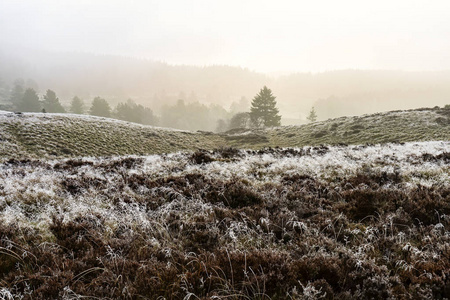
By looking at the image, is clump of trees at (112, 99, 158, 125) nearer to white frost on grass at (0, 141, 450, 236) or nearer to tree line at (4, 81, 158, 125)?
tree line at (4, 81, 158, 125)

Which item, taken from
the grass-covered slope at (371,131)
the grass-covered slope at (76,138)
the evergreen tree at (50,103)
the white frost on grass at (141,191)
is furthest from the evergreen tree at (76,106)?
the white frost on grass at (141,191)

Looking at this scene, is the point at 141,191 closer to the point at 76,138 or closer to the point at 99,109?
the point at 76,138

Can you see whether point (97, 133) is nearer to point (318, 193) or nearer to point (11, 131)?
point (11, 131)

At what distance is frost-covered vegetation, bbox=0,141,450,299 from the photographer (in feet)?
10.1

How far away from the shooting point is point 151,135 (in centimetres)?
4462

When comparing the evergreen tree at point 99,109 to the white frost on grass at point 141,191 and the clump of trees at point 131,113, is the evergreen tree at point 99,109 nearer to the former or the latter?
the clump of trees at point 131,113

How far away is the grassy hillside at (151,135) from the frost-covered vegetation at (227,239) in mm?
25327

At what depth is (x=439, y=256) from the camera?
3557mm

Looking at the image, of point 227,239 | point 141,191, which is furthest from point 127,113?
point 227,239

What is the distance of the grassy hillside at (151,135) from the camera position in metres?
29.3

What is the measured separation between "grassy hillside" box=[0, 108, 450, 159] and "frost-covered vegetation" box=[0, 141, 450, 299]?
25.3 metres

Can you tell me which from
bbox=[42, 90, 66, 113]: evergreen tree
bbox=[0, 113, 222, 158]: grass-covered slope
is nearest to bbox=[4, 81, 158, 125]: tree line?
bbox=[42, 90, 66, 113]: evergreen tree

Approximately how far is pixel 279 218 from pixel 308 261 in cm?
162

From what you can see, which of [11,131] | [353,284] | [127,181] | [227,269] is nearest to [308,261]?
[353,284]
